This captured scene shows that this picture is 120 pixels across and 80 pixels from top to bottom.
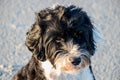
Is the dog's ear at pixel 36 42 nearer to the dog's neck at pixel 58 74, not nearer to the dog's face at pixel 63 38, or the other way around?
the dog's face at pixel 63 38

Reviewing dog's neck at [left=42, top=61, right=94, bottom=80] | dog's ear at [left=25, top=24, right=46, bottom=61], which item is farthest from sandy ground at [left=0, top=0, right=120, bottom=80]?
dog's ear at [left=25, top=24, right=46, bottom=61]

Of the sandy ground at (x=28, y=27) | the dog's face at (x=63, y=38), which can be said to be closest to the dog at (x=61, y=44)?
the dog's face at (x=63, y=38)

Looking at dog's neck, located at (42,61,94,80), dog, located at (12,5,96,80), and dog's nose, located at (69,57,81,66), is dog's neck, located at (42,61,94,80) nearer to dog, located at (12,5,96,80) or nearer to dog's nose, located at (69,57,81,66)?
dog, located at (12,5,96,80)

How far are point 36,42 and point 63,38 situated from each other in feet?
1.21

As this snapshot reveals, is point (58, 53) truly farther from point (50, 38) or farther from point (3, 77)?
point (3, 77)

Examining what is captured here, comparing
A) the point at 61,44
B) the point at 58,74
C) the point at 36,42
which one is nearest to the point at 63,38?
the point at 61,44

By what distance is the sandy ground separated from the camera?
6.78 metres

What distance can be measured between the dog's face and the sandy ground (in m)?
1.84

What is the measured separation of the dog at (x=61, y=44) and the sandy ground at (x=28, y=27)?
1.79m

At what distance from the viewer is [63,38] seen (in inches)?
177

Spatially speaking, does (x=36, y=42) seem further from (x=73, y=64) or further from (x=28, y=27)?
(x=28, y=27)

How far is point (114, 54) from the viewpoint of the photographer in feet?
22.8

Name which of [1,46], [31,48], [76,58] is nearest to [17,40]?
[1,46]

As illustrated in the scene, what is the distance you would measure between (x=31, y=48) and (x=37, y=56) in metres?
0.13
